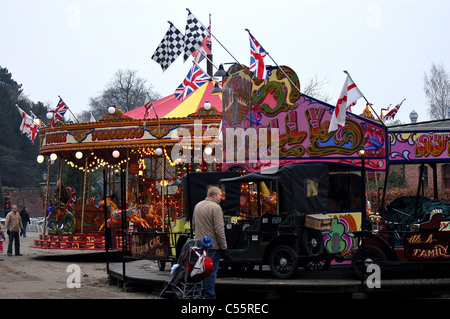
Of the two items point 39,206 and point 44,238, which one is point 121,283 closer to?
point 44,238

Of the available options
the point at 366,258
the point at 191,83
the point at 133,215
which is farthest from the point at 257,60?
the point at 191,83

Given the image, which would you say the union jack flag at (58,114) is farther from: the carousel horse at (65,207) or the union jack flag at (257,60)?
the union jack flag at (257,60)

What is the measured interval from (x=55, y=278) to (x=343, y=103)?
7.71m

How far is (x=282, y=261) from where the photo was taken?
14844mm

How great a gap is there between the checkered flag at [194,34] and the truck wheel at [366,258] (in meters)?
9.79

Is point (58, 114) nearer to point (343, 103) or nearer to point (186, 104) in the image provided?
point (186, 104)

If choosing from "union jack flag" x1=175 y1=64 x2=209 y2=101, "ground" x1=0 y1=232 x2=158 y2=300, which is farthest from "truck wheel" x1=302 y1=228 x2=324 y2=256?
"union jack flag" x1=175 y1=64 x2=209 y2=101

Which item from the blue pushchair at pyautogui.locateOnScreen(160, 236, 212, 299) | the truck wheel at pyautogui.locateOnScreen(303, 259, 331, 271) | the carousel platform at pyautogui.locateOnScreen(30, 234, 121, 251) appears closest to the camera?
the blue pushchair at pyautogui.locateOnScreen(160, 236, 212, 299)

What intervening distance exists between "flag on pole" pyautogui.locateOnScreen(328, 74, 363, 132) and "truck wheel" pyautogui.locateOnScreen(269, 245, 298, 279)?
2.94 metres

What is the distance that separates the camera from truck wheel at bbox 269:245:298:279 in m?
14.7

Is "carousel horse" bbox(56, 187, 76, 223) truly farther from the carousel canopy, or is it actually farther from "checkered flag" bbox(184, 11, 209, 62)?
"checkered flag" bbox(184, 11, 209, 62)

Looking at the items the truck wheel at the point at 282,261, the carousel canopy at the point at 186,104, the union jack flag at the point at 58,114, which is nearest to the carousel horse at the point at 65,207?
the union jack flag at the point at 58,114

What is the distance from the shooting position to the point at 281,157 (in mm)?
17031

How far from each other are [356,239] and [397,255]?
114cm
